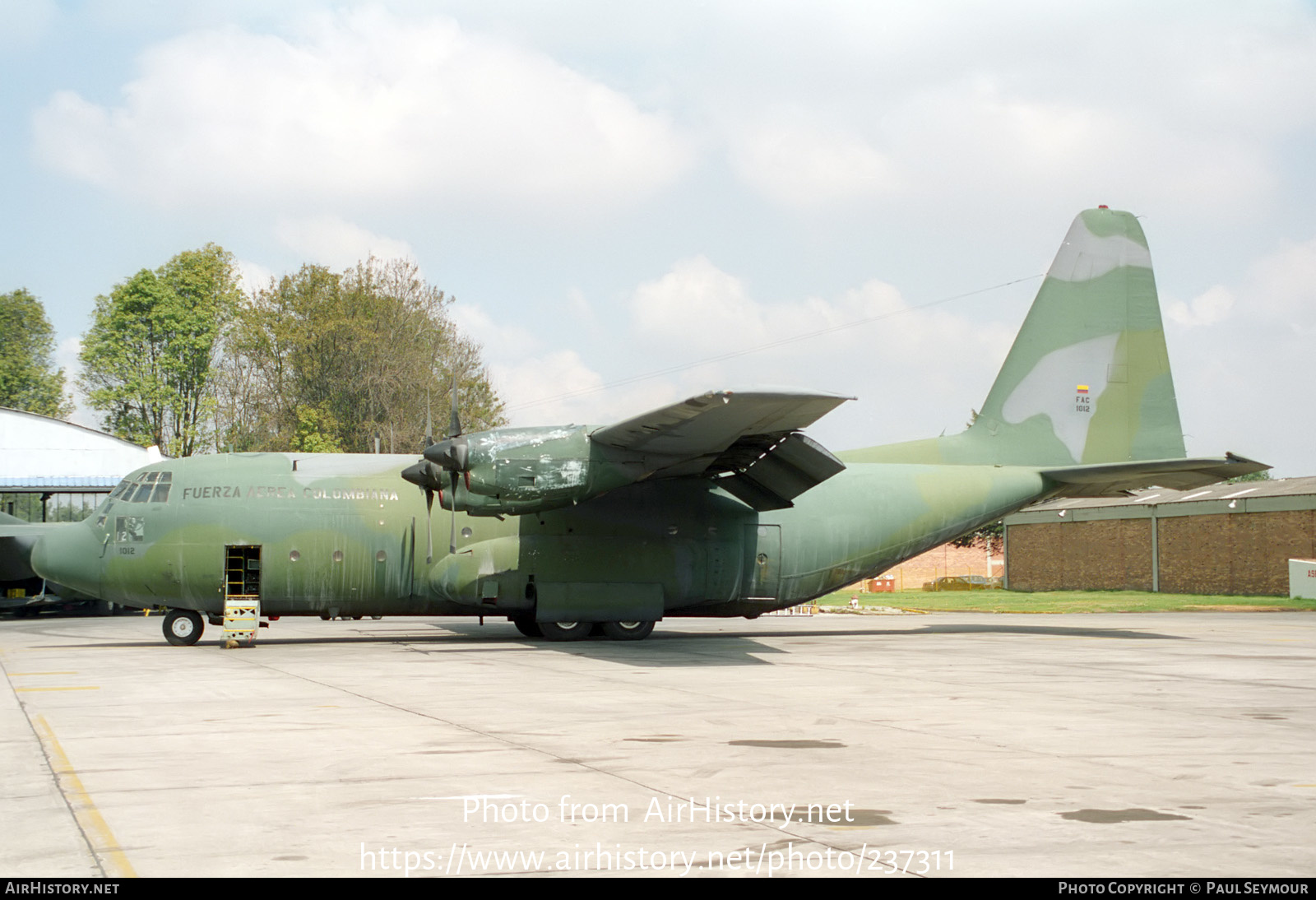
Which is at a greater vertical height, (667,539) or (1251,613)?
(667,539)

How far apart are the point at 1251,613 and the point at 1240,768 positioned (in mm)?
30055

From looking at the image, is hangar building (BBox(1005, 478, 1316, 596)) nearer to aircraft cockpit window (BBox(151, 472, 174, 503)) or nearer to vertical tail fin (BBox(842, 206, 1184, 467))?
vertical tail fin (BBox(842, 206, 1184, 467))

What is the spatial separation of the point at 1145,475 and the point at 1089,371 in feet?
10.1

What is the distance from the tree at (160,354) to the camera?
5741cm

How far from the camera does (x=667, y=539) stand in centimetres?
2159

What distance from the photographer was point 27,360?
78.9 meters

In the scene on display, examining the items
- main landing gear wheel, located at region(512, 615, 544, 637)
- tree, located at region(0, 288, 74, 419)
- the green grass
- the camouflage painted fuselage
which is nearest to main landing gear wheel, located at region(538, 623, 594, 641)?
main landing gear wheel, located at region(512, 615, 544, 637)

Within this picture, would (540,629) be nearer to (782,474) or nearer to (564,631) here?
(564,631)

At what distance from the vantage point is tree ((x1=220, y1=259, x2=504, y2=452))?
5019 centimetres

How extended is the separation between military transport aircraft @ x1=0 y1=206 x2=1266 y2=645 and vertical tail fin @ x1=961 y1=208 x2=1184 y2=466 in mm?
1053

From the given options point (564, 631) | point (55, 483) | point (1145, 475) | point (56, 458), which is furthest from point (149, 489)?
point (56, 458)

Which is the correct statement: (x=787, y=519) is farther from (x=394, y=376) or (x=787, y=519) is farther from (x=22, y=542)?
(x=394, y=376)

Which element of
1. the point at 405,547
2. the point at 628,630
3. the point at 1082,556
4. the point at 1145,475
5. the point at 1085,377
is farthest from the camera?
the point at 1082,556

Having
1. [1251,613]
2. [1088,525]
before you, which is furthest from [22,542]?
[1088,525]
